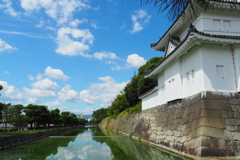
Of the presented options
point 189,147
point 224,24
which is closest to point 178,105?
point 189,147

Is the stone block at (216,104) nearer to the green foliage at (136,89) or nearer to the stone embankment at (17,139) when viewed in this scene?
the green foliage at (136,89)

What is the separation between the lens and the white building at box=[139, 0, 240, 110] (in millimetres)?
7238

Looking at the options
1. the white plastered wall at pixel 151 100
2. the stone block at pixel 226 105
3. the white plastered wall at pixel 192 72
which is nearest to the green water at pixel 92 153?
the stone block at pixel 226 105

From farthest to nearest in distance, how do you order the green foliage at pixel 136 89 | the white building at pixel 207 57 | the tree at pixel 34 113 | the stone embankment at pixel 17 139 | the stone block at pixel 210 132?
the tree at pixel 34 113, the green foliage at pixel 136 89, the stone embankment at pixel 17 139, the white building at pixel 207 57, the stone block at pixel 210 132

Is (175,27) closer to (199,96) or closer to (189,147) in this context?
(199,96)

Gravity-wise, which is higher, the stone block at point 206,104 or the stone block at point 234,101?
the stone block at point 234,101

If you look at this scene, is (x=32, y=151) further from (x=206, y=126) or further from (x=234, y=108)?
(x=234, y=108)

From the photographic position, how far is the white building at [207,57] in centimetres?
724

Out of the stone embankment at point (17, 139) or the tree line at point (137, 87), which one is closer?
the stone embankment at point (17, 139)

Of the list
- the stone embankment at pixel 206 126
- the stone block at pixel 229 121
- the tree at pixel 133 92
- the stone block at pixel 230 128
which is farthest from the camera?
the tree at pixel 133 92

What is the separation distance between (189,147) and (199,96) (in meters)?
2.02

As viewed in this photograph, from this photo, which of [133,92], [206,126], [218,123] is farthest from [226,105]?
[133,92]

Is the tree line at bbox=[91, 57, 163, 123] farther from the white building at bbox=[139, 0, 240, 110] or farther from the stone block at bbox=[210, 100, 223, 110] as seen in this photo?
the stone block at bbox=[210, 100, 223, 110]

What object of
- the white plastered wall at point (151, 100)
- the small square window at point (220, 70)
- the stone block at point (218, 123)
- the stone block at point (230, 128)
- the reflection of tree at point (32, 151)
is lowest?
the reflection of tree at point (32, 151)
